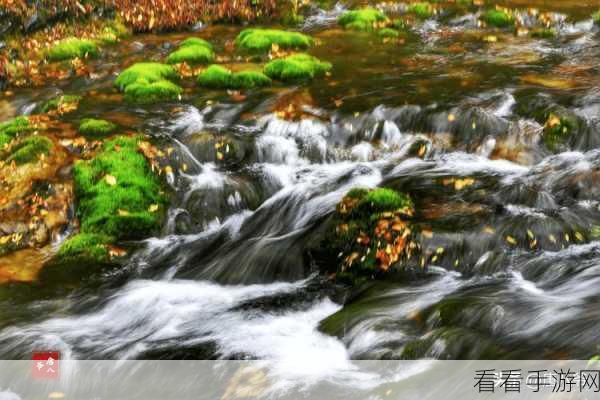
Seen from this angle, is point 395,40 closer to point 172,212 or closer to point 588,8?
point 588,8

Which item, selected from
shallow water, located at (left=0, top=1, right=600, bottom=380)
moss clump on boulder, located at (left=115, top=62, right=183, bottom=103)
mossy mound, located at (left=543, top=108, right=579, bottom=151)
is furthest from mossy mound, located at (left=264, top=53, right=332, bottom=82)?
mossy mound, located at (left=543, top=108, right=579, bottom=151)

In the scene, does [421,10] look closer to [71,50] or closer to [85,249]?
[71,50]

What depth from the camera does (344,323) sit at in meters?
6.27

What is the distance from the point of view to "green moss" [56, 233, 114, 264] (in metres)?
8.23

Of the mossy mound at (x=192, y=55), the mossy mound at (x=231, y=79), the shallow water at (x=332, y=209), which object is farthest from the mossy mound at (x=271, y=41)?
the shallow water at (x=332, y=209)

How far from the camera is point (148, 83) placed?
1331 cm

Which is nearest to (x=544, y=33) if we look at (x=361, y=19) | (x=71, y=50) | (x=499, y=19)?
(x=499, y=19)

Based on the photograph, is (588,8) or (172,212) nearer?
(172,212)

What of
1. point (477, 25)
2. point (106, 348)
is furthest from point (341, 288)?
point (477, 25)

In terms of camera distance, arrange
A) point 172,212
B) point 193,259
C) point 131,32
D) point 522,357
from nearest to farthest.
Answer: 1. point 522,357
2. point 193,259
3. point 172,212
4. point 131,32

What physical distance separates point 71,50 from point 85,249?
32.6 ft

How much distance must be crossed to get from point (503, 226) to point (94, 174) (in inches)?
241

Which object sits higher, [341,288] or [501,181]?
[501,181]

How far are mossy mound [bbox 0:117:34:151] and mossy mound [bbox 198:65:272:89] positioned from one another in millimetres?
4069
